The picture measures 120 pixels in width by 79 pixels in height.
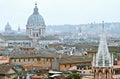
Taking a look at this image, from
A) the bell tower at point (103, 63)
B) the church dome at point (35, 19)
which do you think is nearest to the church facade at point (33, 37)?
the church dome at point (35, 19)

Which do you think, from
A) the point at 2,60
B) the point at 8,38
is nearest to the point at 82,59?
the point at 2,60

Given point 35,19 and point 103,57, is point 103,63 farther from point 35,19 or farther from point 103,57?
point 35,19

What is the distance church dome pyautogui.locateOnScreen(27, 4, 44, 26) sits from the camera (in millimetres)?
179625

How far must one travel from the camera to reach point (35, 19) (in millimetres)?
181750

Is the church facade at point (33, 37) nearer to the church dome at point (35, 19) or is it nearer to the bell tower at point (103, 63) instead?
the church dome at point (35, 19)

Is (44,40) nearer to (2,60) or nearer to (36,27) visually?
(36,27)

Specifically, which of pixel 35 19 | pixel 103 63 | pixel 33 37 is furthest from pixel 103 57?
pixel 35 19

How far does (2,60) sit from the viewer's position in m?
68.9

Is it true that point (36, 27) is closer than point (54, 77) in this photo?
No

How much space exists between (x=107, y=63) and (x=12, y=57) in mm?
43035

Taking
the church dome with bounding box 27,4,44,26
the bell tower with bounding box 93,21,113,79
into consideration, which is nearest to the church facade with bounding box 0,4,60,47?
the church dome with bounding box 27,4,44,26

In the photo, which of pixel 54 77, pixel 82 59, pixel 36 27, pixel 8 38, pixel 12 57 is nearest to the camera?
pixel 54 77

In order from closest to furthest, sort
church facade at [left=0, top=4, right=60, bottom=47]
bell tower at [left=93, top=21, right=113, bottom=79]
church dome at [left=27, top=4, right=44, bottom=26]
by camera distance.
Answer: bell tower at [left=93, top=21, right=113, bottom=79]
church facade at [left=0, top=4, right=60, bottom=47]
church dome at [left=27, top=4, right=44, bottom=26]

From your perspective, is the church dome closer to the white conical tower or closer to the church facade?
the church facade
